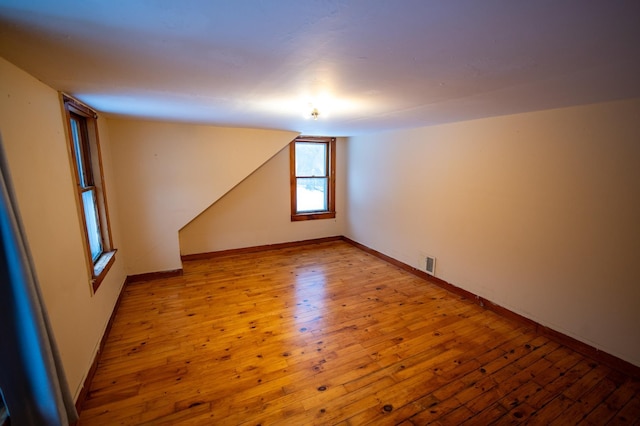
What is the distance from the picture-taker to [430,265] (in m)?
3.71

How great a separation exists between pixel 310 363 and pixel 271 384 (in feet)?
1.14

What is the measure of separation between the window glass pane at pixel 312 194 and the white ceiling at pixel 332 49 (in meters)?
3.13

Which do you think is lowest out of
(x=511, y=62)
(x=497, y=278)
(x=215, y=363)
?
(x=215, y=363)

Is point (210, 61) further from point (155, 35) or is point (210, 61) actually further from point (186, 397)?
point (186, 397)

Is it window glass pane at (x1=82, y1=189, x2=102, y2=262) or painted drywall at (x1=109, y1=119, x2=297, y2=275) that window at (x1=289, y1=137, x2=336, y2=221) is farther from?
window glass pane at (x1=82, y1=189, x2=102, y2=262)

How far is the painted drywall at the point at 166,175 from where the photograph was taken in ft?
11.5

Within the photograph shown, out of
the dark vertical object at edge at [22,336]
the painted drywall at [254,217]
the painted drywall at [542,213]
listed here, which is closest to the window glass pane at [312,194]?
the painted drywall at [254,217]

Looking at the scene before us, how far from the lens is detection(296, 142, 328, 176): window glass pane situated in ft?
16.9

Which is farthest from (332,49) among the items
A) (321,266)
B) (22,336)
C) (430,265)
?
(321,266)

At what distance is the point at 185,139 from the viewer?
374cm

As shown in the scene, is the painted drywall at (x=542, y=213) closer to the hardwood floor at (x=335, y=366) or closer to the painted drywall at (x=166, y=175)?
the hardwood floor at (x=335, y=366)

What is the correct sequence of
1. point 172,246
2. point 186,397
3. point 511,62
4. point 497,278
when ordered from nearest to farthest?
point 511,62, point 186,397, point 497,278, point 172,246

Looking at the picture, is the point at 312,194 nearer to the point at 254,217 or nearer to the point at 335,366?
the point at 254,217

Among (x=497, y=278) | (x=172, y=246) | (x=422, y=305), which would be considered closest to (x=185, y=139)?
(x=172, y=246)
